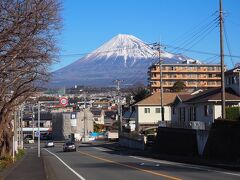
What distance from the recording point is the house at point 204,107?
54.7 metres

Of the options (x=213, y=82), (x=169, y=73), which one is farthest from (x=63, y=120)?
(x=213, y=82)

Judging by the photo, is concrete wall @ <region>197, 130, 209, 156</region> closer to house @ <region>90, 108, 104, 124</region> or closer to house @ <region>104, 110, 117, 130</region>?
house @ <region>104, 110, 117, 130</region>

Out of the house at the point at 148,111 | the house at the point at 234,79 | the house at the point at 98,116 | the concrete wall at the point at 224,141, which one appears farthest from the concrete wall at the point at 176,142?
the house at the point at 98,116

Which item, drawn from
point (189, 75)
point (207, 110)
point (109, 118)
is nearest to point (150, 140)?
point (207, 110)

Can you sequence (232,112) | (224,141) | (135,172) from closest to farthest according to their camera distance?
(135,172), (224,141), (232,112)

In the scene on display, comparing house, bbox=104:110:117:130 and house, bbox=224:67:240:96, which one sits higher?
house, bbox=224:67:240:96

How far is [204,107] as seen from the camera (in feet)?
192

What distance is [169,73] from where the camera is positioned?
15112 centimetres

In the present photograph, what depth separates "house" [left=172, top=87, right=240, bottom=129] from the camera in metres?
54.7

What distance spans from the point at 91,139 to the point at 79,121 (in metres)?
17.9

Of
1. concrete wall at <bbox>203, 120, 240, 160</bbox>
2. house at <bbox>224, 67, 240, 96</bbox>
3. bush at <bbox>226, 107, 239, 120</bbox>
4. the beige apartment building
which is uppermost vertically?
the beige apartment building

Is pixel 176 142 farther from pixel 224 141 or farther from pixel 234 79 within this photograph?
pixel 224 141

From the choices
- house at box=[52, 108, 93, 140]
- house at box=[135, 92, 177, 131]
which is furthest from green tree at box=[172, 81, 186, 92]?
house at box=[135, 92, 177, 131]

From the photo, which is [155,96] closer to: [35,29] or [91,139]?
[91,139]
